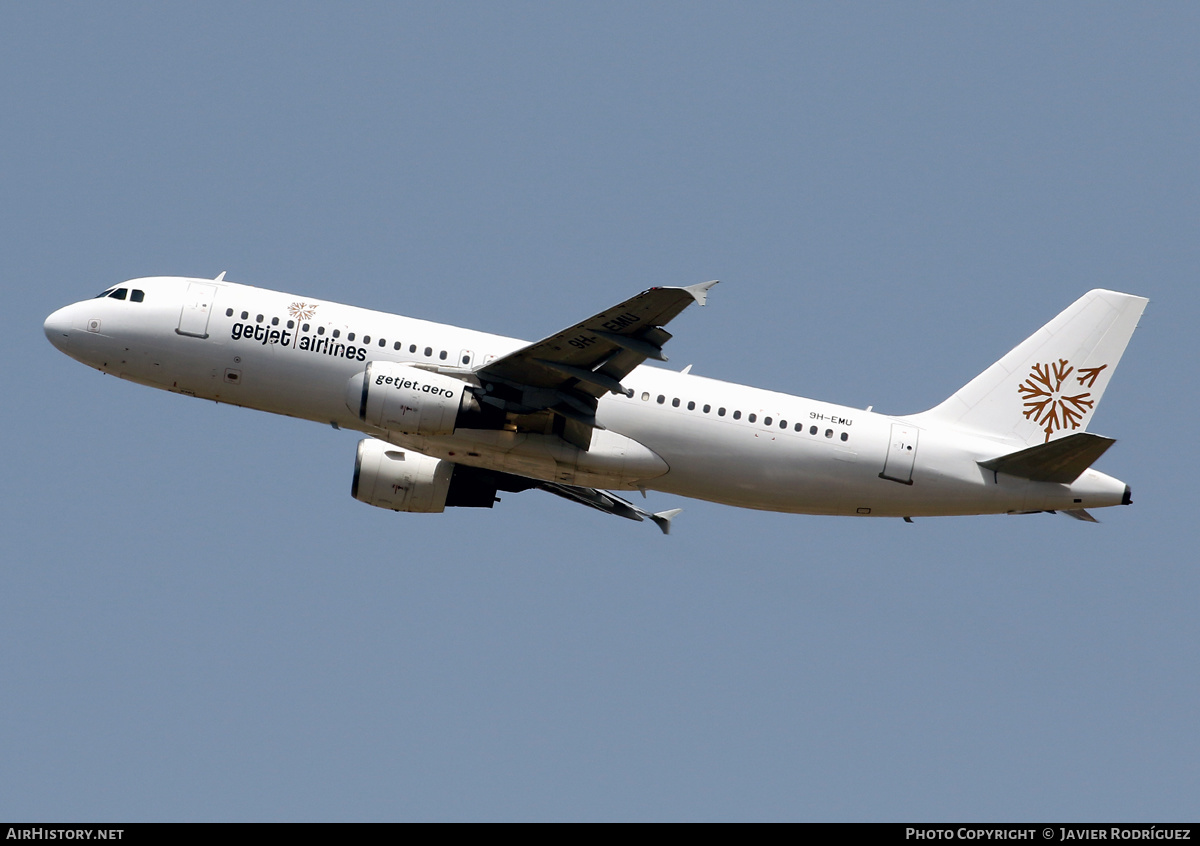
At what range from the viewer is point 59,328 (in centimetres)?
3578

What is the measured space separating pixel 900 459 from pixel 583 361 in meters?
9.05

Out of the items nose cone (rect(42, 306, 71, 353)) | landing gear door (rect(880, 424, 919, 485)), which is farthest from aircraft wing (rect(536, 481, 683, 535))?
nose cone (rect(42, 306, 71, 353))

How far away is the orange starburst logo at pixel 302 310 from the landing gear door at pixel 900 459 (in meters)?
15.5

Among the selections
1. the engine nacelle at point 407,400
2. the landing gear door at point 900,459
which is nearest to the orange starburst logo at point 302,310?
the engine nacelle at point 407,400

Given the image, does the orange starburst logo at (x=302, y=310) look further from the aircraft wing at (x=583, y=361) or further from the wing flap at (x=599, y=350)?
the wing flap at (x=599, y=350)

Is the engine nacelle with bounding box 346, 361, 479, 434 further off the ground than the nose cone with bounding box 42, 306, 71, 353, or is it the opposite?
the nose cone with bounding box 42, 306, 71, 353

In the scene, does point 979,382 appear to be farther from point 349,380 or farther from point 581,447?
point 349,380

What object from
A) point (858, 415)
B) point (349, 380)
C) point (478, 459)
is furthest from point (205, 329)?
point (858, 415)

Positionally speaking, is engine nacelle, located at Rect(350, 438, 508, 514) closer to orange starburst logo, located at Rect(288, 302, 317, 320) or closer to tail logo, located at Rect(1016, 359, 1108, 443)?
orange starburst logo, located at Rect(288, 302, 317, 320)

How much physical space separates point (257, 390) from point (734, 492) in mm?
12682

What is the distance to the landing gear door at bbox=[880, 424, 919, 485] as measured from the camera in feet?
116

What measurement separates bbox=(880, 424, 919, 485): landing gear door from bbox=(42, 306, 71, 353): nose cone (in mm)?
21953

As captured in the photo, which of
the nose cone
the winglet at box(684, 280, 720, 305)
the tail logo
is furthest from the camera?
the tail logo

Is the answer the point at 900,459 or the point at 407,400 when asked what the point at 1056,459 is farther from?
the point at 407,400
